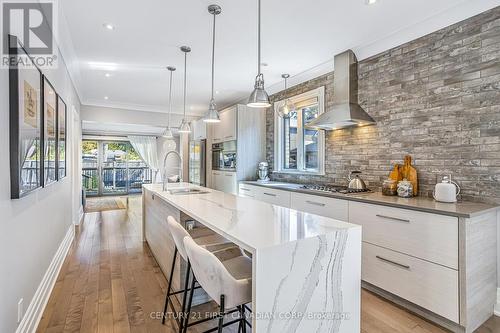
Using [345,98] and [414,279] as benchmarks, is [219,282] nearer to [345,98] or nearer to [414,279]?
[414,279]

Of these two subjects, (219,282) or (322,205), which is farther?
(322,205)

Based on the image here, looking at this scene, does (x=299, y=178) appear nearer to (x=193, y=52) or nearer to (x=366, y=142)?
(x=366, y=142)

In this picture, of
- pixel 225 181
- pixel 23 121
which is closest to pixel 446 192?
pixel 23 121

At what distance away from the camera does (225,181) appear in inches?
195

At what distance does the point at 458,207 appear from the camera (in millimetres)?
1934

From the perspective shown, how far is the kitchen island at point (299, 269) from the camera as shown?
1117 mm

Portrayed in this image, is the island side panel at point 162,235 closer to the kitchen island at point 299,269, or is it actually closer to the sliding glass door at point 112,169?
the kitchen island at point 299,269

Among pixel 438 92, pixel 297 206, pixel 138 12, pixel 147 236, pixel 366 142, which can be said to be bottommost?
pixel 147 236

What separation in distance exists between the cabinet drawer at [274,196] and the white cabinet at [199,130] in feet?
7.80

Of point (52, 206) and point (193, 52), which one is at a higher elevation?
point (193, 52)

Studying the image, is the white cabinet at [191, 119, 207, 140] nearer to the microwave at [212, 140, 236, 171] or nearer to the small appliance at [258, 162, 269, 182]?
the microwave at [212, 140, 236, 171]

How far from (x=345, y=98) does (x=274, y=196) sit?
1.57 m

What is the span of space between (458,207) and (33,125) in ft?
10.3

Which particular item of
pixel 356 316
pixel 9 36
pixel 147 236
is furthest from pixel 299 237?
pixel 147 236
